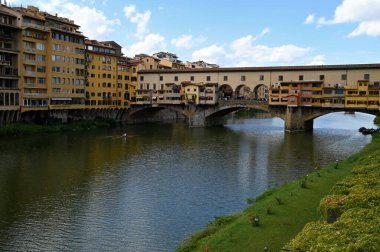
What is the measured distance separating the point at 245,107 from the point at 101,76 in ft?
86.7

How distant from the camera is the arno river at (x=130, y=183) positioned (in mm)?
19078

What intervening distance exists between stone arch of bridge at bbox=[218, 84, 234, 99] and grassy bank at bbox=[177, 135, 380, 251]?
184 ft

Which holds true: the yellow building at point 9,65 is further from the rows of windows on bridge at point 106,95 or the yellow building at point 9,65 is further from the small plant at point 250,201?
the small plant at point 250,201

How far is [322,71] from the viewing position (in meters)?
67.2

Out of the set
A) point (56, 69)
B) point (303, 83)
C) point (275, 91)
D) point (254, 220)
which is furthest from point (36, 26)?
point (254, 220)

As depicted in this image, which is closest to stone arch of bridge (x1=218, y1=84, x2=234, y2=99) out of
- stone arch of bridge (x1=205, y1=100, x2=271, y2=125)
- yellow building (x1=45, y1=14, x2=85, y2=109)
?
stone arch of bridge (x1=205, y1=100, x2=271, y2=125)

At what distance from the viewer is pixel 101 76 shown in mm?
75812

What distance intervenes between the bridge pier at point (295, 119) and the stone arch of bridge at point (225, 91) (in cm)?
1521

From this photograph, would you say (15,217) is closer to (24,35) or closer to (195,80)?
(24,35)

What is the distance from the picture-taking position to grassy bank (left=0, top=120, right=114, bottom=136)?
5316 centimetres

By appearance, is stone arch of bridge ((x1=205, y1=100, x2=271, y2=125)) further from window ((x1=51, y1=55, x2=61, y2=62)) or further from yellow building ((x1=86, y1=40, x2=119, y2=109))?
window ((x1=51, y1=55, x2=61, y2=62))

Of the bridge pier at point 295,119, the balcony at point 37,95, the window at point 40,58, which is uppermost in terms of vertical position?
the window at point 40,58

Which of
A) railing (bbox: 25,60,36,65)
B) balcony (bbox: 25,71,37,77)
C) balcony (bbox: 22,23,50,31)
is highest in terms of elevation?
balcony (bbox: 22,23,50,31)

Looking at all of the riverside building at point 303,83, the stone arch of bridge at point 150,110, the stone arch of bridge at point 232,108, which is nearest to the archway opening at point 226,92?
the riverside building at point 303,83
